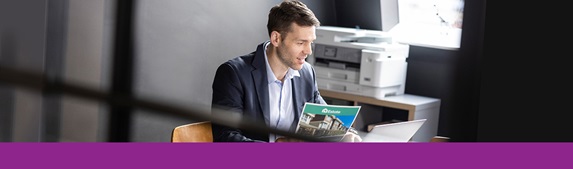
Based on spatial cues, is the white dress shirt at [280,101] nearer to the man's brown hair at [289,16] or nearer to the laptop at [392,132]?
the man's brown hair at [289,16]

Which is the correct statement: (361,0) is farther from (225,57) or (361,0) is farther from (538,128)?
(538,128)

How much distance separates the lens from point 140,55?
469cm

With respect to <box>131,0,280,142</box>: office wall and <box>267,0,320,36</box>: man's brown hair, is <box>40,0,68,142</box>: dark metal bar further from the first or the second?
<box>267,0,320,36</box>: man's brown hair

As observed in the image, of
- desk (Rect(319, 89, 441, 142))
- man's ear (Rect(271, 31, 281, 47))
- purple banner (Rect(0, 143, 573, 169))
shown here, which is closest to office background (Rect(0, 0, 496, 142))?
desk (Rect(319, 89, 441, 142))

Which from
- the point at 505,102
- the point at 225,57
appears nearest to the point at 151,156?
the point at 505,102

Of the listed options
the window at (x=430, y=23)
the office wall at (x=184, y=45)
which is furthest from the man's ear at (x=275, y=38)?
the window at (x=430, y=23)

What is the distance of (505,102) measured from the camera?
5.45 feet

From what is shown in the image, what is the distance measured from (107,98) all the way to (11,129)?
3.60m

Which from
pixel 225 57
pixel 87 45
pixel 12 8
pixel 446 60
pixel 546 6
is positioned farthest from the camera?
pixel 446 60

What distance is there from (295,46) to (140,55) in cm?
155

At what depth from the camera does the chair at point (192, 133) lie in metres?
2.93

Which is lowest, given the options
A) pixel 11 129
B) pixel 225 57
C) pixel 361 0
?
pixel 11 129

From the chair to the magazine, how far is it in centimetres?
35

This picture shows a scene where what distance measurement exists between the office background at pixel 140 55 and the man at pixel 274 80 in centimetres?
76
